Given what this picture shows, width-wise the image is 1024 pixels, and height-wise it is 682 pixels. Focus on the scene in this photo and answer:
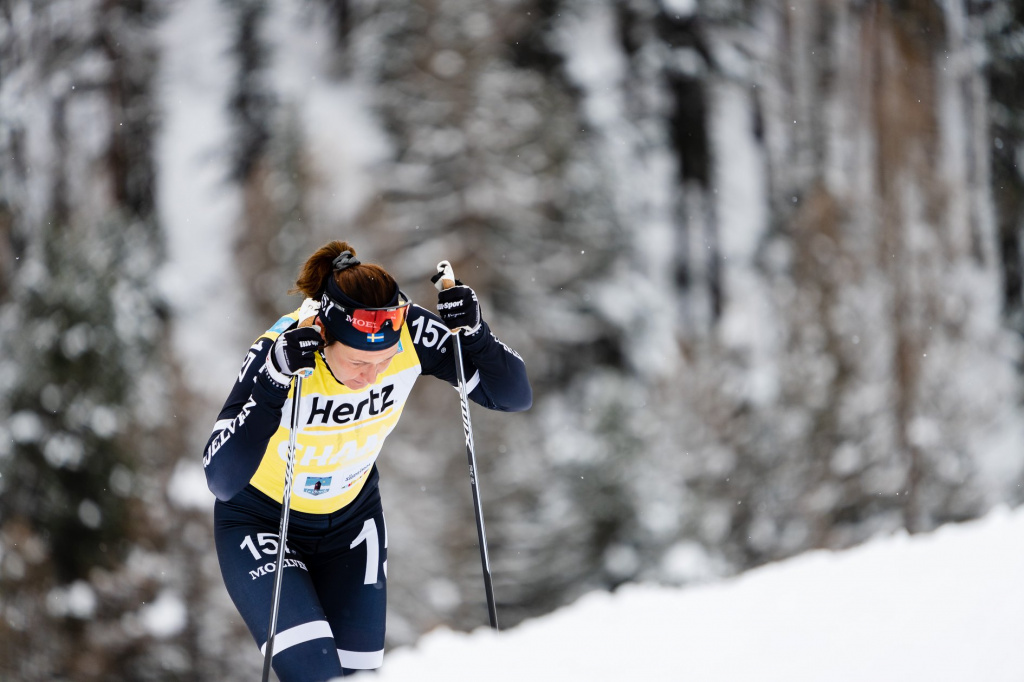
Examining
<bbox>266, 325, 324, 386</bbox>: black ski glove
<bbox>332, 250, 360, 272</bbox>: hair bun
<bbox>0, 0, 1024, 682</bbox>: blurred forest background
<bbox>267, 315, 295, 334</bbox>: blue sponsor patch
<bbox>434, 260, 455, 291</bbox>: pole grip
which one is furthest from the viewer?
<bbox>0, 0, 1024, 682</bbox>: blurred forest background

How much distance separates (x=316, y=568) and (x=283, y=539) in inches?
10.8

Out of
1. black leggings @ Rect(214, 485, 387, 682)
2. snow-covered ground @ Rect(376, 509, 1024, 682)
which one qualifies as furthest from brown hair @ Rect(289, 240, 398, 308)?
snow-covered ground @ Rect(376, 509, 1024, 682)

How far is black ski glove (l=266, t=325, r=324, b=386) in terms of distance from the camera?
5.45 ft

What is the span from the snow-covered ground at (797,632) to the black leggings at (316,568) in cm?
16

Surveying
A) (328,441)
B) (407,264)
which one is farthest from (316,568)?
(407,264)

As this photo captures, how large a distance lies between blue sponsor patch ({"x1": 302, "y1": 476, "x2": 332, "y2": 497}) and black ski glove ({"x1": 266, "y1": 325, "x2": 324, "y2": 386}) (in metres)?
0.36

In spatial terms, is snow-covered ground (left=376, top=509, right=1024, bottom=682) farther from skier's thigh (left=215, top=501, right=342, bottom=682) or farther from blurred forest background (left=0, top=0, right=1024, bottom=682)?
blurred forest background (left=0, top=0, right=1024, bottom=682)

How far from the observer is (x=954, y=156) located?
5.03 m

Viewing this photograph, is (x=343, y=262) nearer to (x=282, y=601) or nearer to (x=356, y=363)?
(x=356, y=363)

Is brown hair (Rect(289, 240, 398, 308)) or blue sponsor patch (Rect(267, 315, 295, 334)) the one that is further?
blue sponsor patch (Rect(267, 315, 295, 334))

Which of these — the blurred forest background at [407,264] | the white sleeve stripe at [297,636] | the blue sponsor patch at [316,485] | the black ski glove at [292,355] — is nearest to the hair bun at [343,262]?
the black ski glove at [292,355]

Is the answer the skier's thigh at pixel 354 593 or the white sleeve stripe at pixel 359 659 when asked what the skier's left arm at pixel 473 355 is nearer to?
the skier's thigh at pixel 354 593

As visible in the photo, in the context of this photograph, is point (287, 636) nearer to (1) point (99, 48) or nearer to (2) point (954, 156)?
(1) point (99, 48)

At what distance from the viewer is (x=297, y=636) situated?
171 cm
